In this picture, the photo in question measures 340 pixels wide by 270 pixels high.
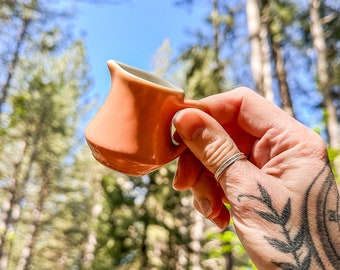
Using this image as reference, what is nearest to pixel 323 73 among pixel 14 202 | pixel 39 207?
pixel 14 202

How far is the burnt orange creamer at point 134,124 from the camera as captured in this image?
3.53 feet

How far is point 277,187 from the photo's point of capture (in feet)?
3.29

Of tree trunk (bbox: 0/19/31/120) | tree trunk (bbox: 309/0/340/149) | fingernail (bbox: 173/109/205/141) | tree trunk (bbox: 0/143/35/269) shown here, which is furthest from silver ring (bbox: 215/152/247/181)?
tree trunk (bbox: 0/143/35/269)

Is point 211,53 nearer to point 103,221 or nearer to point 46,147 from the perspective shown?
point 103,221

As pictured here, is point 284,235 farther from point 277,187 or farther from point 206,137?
point 206,137

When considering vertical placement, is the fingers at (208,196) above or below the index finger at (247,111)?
below

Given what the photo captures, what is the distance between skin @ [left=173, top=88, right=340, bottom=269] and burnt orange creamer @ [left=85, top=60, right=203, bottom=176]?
63 millimetres

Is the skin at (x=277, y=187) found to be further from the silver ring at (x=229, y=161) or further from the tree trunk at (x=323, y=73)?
the tree trunk at (x=323, y=73)

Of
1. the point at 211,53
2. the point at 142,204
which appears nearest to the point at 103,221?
the point at 142,204

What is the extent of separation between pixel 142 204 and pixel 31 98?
32.1 ft

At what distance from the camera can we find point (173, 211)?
10.4m

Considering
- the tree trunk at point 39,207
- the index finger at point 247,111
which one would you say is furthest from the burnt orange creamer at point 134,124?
the tree trunk at point 39,207

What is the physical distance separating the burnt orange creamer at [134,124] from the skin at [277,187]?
0.21 ft

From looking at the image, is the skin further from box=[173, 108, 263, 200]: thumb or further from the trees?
the trees
